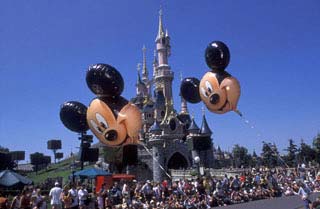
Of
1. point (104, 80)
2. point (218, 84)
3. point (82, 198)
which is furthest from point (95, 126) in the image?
point (218, 84)

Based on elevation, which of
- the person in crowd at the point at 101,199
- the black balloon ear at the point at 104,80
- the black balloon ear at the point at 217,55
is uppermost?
the black balloon ear at the point at 217,55

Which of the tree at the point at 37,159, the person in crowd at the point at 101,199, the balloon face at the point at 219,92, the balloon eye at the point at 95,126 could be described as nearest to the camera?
the person in crowd at the point at 101,199

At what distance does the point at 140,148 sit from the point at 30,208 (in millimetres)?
45292

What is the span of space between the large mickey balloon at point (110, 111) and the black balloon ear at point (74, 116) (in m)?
1.98

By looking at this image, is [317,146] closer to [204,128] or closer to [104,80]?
[204,128]

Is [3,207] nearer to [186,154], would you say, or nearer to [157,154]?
[157,154]

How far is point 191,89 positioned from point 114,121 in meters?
7.50

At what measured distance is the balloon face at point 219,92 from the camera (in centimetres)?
2078

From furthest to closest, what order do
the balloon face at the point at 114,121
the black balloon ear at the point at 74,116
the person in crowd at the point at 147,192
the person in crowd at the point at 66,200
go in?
1. the black balloon ear at the point at 74,116
2. the person in crowd at the point at 147,192
3. the balloon face at the point at 114,121
4. the person in crowd at the point at 66,200

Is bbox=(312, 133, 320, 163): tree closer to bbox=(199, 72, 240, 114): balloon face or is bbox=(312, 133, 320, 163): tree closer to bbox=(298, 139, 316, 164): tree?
bbox=(298, 139, 316, 164): tree

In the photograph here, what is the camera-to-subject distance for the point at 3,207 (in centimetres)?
1362

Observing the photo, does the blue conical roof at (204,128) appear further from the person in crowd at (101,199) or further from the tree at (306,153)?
the person in crowd at (101,199)

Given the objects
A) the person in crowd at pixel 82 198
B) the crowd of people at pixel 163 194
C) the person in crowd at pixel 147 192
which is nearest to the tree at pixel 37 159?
the crowd of people at pixel 163 194

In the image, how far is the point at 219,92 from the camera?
68.7 ft
